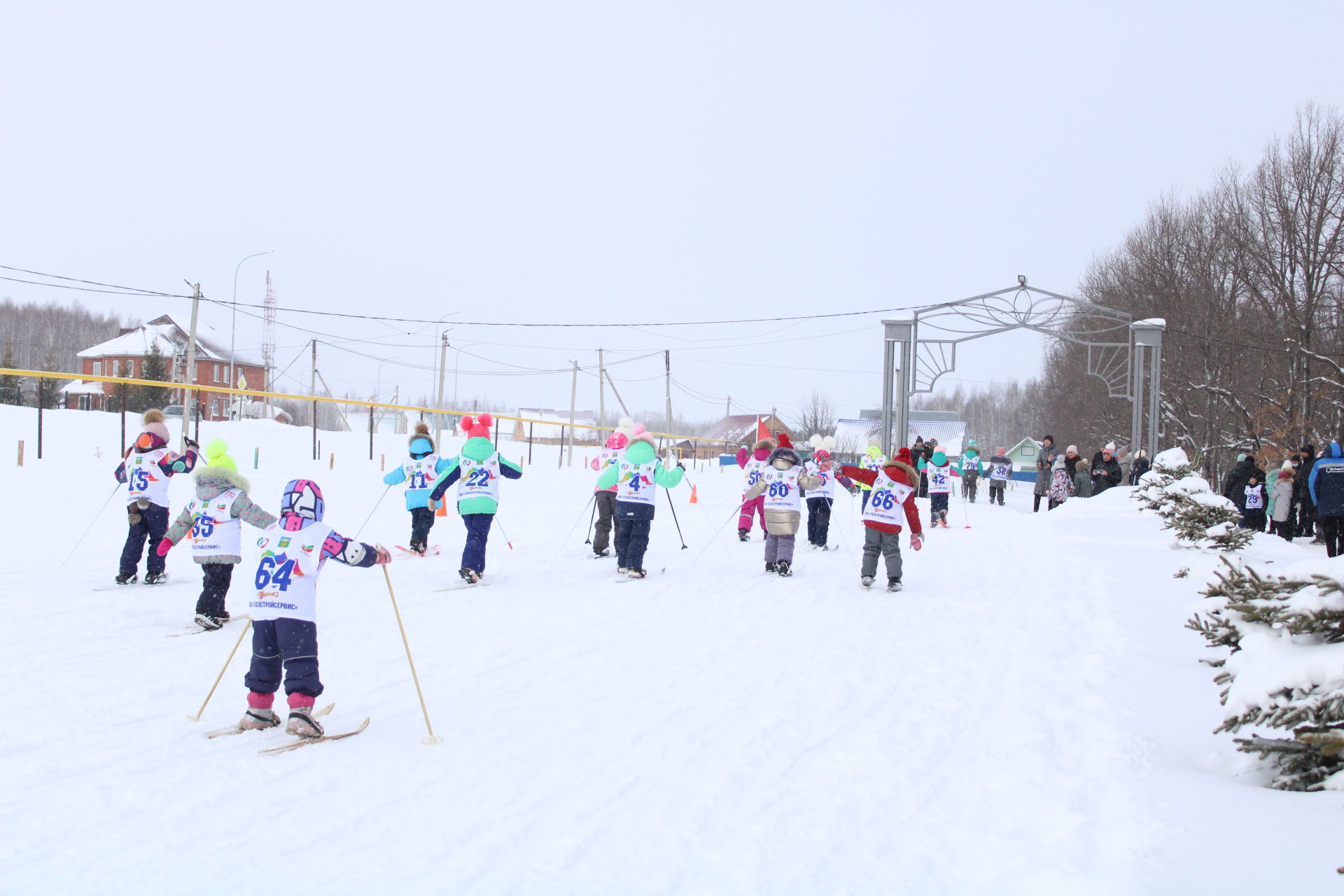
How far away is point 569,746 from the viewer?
512 centimetres

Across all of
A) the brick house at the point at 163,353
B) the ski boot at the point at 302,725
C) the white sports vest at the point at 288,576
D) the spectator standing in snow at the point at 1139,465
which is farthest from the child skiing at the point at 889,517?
the brick house at the point at 163,353

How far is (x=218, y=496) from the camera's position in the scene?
26.5 ft

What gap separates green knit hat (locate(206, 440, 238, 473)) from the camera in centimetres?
780

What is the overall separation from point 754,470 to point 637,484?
13.5ft

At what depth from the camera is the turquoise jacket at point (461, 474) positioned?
35.8ft

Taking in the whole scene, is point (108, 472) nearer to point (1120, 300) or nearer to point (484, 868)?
point (484, 868)

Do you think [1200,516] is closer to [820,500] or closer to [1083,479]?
[820,500]

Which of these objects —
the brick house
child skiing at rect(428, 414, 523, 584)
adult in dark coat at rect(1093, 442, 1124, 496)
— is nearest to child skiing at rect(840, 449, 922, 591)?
child skiing at rect(428, 414, 523, 584)

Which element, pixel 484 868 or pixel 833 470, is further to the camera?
pixel 833 470

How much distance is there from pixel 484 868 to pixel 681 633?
4.69m

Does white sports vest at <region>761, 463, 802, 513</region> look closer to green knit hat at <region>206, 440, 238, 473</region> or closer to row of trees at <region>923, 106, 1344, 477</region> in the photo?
green knit hat at <region>206, 440, 238, 473</region>

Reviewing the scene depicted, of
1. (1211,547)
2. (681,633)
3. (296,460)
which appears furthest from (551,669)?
(296,460)

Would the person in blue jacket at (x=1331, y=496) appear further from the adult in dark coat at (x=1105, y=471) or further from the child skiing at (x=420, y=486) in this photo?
the child skiing at (x=420, y=486)

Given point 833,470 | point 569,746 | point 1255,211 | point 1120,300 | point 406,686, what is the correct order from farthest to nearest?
point 1120,300
point 1255,211
point 833,470
point 406,686
point 569,746
